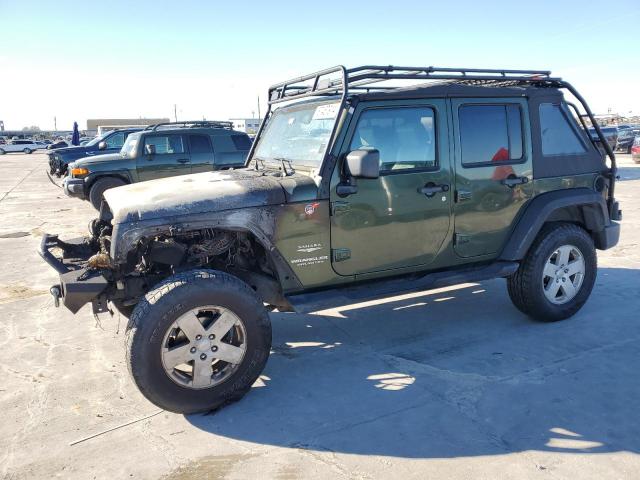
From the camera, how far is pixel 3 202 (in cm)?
1448

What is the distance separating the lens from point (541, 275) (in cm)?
465

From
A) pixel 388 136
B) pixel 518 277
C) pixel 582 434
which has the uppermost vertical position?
pixel 388 136

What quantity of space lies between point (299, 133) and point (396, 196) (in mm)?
1029

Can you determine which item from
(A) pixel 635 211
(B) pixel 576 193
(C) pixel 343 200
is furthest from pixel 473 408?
(A) pixel 635 211

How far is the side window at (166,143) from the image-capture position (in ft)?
36.5

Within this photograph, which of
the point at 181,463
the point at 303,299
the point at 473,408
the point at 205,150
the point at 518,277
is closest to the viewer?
the point at 181,463

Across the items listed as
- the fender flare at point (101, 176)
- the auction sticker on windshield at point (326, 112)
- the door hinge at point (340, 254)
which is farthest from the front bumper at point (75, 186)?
the door hinge at point (340, 254)

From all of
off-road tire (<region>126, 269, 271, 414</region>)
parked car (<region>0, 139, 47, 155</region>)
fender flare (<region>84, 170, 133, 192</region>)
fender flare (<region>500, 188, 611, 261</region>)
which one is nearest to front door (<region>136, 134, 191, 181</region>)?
fender flare (<region>84, 170, 133, 192</region>)

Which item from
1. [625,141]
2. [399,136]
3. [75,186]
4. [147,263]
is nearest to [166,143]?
[75,186]

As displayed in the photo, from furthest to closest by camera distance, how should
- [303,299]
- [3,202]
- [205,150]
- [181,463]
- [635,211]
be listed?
[3,202], [205,150], [635,211], [303,299], [181,463]

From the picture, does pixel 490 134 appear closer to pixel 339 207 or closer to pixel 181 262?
pixel 339 207

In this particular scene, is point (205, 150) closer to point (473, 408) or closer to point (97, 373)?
point (97, 373)

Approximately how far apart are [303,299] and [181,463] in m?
1.38

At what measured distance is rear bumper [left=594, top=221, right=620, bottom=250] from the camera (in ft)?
16.3
